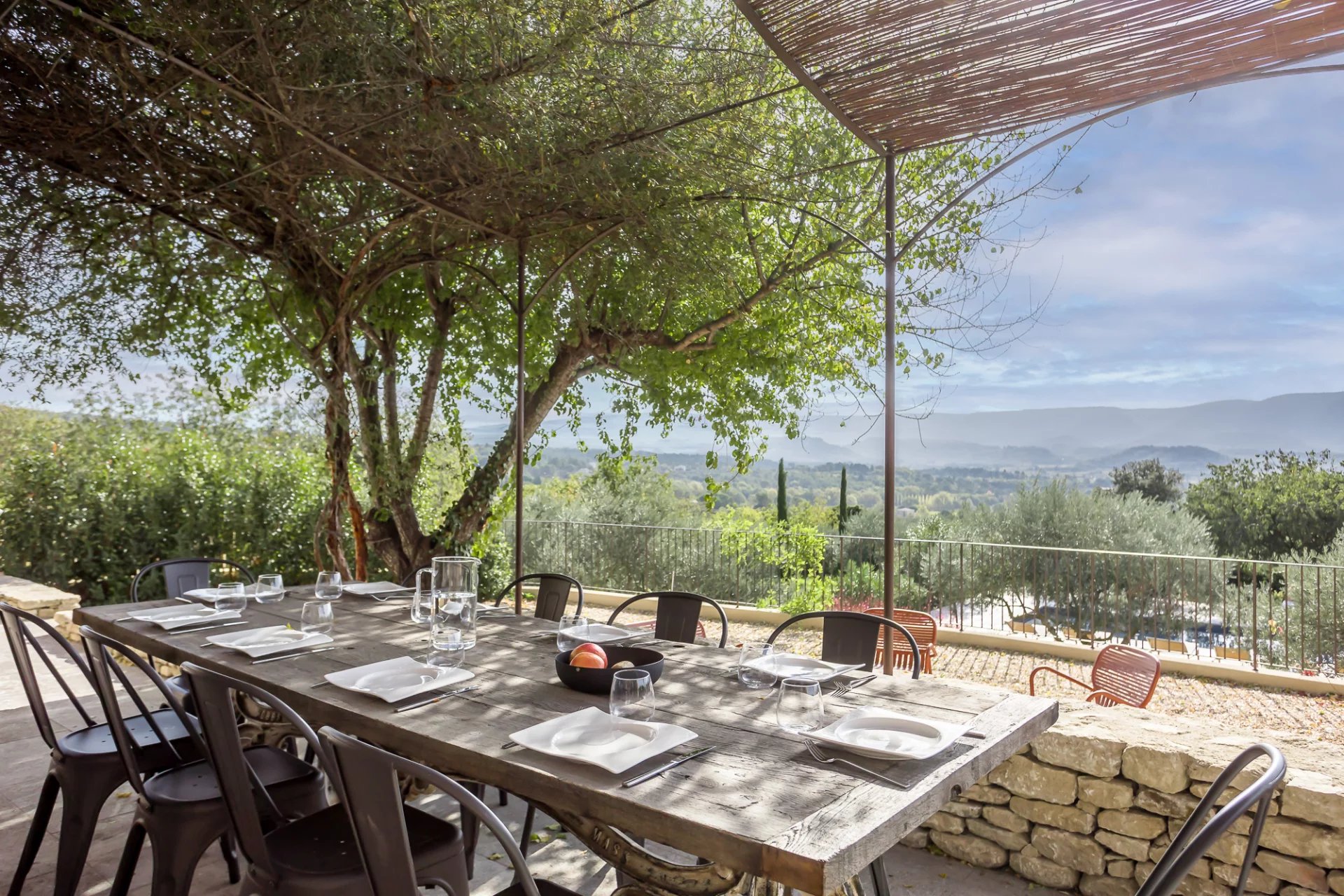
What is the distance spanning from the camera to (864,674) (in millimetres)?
2201

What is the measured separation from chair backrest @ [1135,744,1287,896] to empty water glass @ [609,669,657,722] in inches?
33.6

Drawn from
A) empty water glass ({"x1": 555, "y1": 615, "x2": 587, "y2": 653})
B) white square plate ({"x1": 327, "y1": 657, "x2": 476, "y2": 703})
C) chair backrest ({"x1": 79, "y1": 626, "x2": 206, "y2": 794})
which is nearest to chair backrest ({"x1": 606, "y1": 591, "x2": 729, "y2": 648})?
empty water glass ({"x1": 555, "y1": 615, "x2": 587, "y2": 653})

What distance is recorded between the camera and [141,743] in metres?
2.36

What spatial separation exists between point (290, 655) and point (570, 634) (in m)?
0.81

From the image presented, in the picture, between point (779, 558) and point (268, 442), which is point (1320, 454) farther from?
point (268, 442)

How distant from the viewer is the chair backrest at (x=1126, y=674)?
11.5 ft

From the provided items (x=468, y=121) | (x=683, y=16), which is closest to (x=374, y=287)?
(x=468, y=121)

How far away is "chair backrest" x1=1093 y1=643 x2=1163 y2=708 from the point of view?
351 cm

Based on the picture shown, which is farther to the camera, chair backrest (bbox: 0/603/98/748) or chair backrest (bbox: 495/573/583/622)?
chair backrest (bbox: 495/573/583/622)

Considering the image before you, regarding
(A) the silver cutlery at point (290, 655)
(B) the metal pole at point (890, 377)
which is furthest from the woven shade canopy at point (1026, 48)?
(A) the silver cutlery at point (290, 655)

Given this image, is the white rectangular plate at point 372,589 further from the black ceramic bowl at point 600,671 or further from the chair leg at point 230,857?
the black ceramic bowl at point 600,671

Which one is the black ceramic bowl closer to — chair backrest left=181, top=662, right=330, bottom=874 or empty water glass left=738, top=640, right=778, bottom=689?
empty water glass left=738, top=640, right=778, bottom=689

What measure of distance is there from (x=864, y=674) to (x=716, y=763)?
31.2 inches

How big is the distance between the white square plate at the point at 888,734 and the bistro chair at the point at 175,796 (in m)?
1.27
